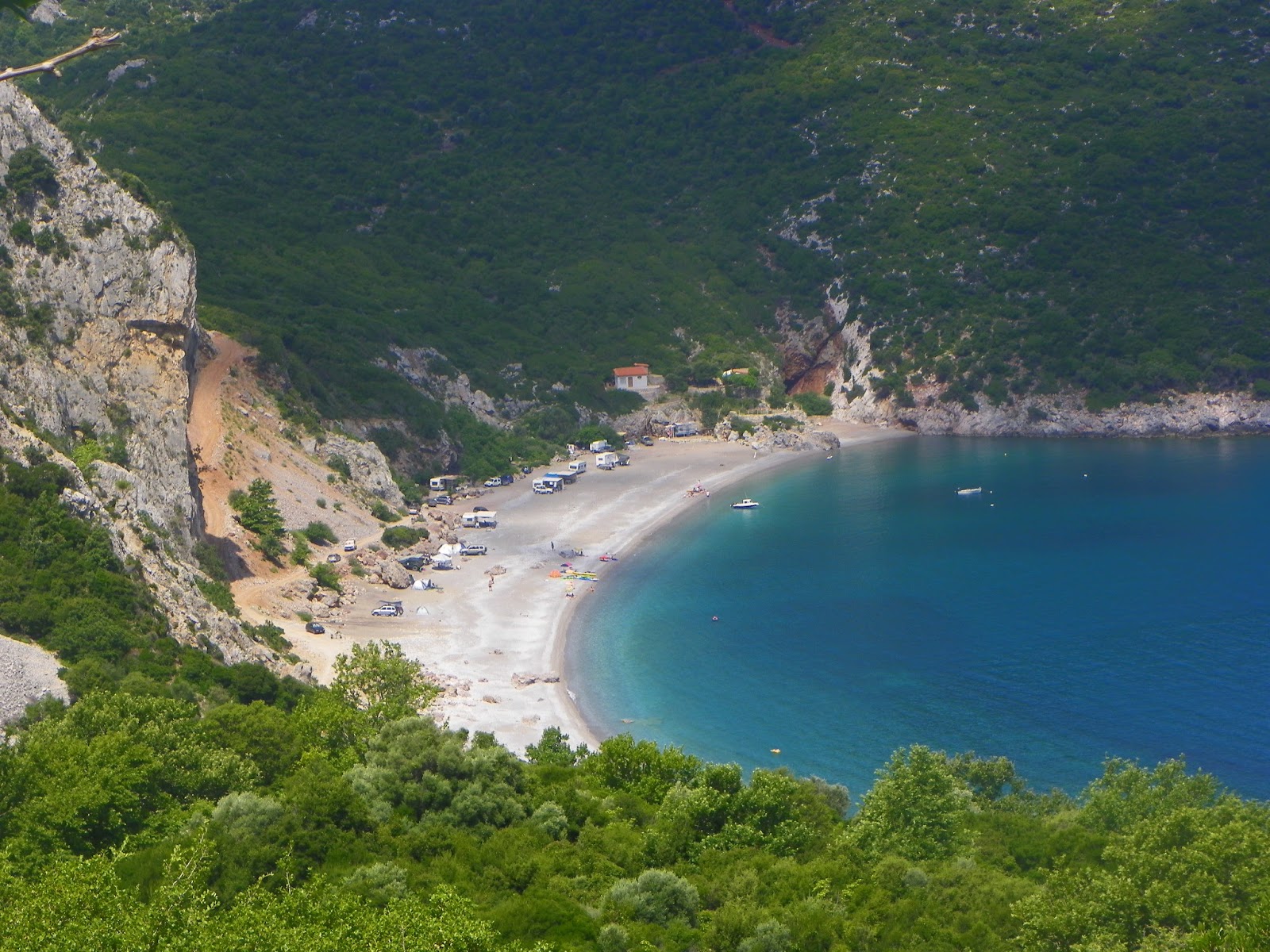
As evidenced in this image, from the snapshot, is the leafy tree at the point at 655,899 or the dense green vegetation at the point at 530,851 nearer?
the dense green vegetation at the point at 530,851

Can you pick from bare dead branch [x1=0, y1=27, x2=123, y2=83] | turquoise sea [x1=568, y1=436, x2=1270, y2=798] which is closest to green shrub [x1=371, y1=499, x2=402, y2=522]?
turquoise sea [x1=568, y1=436, x2=1270, y2=798]

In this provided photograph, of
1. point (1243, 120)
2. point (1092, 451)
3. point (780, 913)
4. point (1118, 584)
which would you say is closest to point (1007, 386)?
point (1092, 451)

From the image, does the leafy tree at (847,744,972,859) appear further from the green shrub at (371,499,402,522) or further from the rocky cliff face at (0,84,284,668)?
the green shrub at (371,499,402,522)

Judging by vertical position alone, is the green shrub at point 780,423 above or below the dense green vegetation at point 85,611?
below

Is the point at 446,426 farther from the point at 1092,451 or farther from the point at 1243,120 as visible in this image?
the point at 1243,120

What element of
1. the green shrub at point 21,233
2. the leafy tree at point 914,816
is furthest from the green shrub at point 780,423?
the leafy tree at point 914,816

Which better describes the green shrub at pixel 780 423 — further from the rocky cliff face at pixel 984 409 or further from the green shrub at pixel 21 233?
the green shrub at pixel 21 233

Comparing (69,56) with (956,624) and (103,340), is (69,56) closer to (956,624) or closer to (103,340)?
(103,340)
